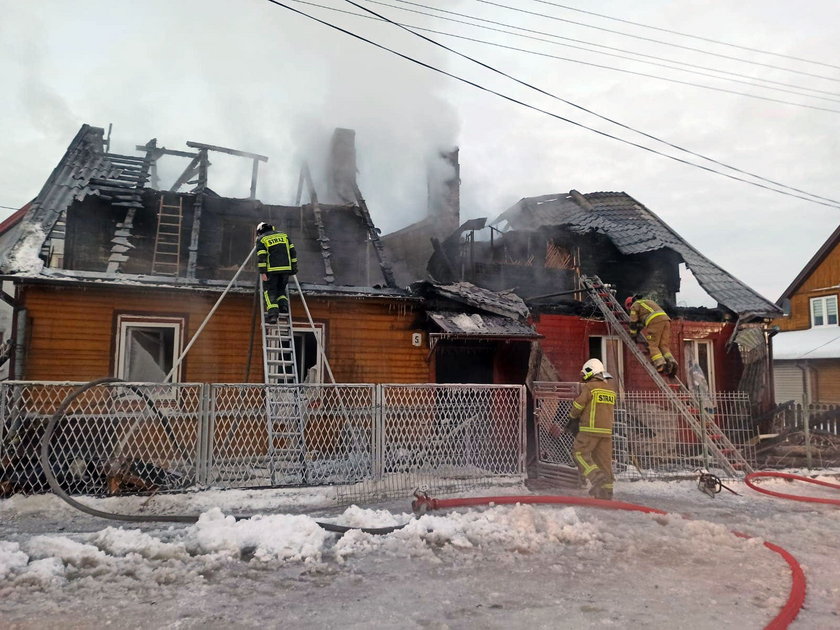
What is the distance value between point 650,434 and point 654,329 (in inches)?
95.8

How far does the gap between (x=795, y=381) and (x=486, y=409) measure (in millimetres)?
22807

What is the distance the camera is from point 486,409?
7.19 meters

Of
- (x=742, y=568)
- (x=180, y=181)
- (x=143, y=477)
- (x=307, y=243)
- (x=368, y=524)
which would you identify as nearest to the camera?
(x=742, y=568)

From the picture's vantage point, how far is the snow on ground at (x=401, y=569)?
135 inches

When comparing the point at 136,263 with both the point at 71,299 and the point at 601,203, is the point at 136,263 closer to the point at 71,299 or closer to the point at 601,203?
the point at 71,299

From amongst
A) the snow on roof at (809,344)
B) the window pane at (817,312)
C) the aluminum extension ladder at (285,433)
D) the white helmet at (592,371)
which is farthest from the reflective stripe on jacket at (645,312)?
the window pane at (817,312)

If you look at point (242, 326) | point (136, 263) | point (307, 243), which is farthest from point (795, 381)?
point (136, 263)

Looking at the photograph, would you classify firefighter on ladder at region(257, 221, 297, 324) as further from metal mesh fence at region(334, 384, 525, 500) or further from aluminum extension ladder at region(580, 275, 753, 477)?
aluminum extension ladder at region(580, 275, 753, 477)

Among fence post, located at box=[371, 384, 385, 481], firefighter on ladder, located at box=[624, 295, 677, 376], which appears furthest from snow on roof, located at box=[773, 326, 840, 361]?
fence post, located at box=[371, 384, 385, 481]

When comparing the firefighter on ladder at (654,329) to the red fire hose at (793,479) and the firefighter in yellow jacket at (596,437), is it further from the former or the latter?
the firefighter in yellow jacket at (596,437)

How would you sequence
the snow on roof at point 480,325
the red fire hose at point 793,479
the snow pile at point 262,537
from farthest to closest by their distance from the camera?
the snow on roof at point 480,325
the red fire hose at point 793,479
the snow pile at point 262,537

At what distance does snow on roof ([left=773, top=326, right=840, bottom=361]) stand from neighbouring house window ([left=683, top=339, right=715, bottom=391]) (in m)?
10.5

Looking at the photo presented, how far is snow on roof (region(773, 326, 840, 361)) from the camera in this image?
69.1 ft

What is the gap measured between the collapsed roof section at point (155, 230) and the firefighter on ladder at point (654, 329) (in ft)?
14.8
